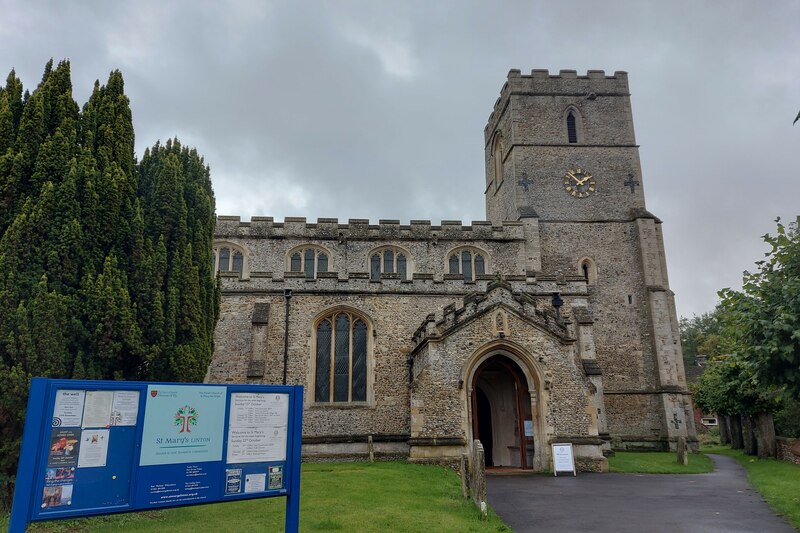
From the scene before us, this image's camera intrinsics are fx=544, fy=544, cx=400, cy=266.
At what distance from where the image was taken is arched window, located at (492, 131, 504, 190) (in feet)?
106

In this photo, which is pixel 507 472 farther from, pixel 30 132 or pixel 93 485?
pixel 30 132

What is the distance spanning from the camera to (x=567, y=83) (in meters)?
30.4

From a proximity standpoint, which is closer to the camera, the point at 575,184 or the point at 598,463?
the point at 598,463

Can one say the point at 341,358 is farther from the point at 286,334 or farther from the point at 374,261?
the point at 374,261

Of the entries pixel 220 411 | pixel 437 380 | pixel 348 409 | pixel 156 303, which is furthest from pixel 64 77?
pixel 348 409

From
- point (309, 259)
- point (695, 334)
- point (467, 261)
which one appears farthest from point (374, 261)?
point (695, 334)

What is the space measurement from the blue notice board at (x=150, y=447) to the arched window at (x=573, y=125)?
26.8 metres

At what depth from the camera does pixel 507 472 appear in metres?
16.2

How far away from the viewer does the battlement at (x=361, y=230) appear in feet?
81.2

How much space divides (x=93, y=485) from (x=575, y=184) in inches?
1052

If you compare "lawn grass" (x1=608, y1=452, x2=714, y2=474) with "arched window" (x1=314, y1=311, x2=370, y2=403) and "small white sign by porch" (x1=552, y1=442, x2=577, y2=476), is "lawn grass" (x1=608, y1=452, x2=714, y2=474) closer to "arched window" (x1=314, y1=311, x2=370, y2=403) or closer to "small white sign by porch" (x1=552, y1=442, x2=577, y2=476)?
"small white sign by porch" (x1=552, y1=442, x2=577, y2=476)

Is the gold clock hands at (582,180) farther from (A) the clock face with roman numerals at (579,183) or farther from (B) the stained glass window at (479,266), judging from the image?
(B) the stained glass window at (479,266)

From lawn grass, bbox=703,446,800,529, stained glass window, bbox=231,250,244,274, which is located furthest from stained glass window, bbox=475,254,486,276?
lawn grass, bbox=703,446,800,529

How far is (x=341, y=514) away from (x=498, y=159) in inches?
1060
